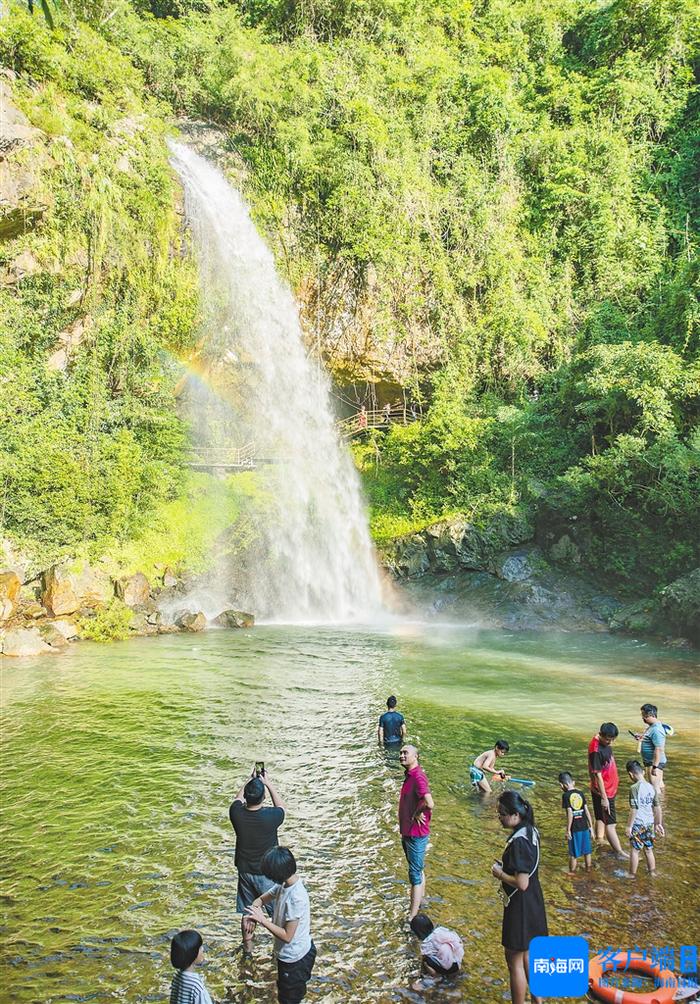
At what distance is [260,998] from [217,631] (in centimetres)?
1621

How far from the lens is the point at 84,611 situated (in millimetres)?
20297

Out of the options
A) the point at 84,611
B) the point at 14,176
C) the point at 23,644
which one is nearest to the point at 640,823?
the point at 23,644

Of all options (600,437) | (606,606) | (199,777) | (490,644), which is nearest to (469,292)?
(600,437)

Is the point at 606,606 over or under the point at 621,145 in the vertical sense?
under

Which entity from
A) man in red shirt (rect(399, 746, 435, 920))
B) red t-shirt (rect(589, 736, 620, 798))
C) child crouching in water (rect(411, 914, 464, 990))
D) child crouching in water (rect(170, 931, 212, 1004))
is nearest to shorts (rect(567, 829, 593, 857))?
red t-shirt (rect(589, 736, 620, 798))

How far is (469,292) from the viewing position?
28.0 m

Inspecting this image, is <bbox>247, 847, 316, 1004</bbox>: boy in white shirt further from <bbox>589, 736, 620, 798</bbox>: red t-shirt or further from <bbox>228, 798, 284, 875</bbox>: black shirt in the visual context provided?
<bbox>589, 736, 620, 798</bbox>: red t-shirt

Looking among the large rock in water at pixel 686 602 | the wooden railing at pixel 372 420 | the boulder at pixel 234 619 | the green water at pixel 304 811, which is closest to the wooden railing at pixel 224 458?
the wooden railing at pixel 372 420

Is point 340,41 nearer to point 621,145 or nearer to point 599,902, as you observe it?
point 621,145

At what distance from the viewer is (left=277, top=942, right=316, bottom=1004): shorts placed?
4.14m

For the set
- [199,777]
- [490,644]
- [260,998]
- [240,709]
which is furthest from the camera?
[490,644]

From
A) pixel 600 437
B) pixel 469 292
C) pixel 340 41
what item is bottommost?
pixel 600 437

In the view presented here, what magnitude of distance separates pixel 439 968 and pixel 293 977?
48.6 inches

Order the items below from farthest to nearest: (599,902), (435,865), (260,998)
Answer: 1. (435,865)
2. (599,902)
3. (260,998)
